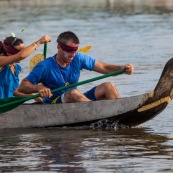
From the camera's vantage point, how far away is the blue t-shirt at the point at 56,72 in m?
12.6

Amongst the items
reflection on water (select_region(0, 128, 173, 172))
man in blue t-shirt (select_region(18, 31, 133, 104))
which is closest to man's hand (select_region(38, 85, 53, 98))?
man in blue t-shirt (select_region(18, 31, 133, 104))

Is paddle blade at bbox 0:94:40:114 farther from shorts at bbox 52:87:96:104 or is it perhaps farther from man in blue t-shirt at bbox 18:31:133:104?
shorts at bbox 52:87:96:104

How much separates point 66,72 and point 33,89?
1.73 ft

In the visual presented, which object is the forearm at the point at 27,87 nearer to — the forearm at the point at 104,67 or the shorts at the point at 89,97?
the shorts at the point at 89,97

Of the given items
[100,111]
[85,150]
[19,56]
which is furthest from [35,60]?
[85,150]

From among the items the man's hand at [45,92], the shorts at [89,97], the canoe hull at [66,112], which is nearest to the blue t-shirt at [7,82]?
the canoe hull at [66,112]

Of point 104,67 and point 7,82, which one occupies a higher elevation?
point 104,67

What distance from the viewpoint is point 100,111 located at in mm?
12805

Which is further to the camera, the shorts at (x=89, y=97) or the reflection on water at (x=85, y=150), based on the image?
the shorts at (x=89, y=97)

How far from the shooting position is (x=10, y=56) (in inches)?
494

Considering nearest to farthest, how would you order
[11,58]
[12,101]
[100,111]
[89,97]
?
1. [11,58]
2. [12,101]
3. [100,111]
4. [89,97]

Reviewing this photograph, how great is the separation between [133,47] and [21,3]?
37371 mm

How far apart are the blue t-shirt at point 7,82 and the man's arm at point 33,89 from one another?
33cm

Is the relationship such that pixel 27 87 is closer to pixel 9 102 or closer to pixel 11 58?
pixel 9 102
